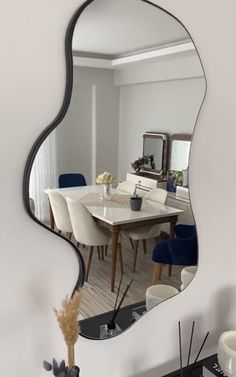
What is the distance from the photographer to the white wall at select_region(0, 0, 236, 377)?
2.50 feet

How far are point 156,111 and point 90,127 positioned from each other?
0.25 metres

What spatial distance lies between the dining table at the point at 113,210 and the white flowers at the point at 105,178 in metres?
0.02

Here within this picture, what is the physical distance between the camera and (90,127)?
3.02 ft

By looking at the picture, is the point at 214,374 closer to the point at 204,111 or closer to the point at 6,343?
the point at 6,343

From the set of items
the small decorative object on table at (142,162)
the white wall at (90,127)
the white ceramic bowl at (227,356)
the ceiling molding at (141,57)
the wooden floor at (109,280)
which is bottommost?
the white ceramic bowl at (227,356)

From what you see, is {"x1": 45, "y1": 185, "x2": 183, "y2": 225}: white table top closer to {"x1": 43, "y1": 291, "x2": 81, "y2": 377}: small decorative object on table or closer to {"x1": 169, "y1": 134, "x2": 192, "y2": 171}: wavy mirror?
{"x1": 169, "y1": 134, "x2": 192, "y2": 171}: wavy mirror

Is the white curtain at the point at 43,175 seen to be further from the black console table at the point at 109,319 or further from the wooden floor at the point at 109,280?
the black console table at the point at 109,319

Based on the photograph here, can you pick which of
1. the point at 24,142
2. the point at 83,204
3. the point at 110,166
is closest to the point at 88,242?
the point at 83,204

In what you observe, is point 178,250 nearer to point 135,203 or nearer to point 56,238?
point 135,203

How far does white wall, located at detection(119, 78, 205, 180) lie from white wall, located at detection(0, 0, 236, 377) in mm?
47

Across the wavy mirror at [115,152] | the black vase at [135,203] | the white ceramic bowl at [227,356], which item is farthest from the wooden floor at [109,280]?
the white ceramic bowl at [227,356]

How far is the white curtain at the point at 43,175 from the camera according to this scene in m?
0.80

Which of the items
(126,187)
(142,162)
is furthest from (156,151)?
(126,187)

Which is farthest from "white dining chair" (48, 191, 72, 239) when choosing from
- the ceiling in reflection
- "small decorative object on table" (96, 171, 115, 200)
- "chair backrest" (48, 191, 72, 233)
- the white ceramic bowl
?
the white ceramic bowl
